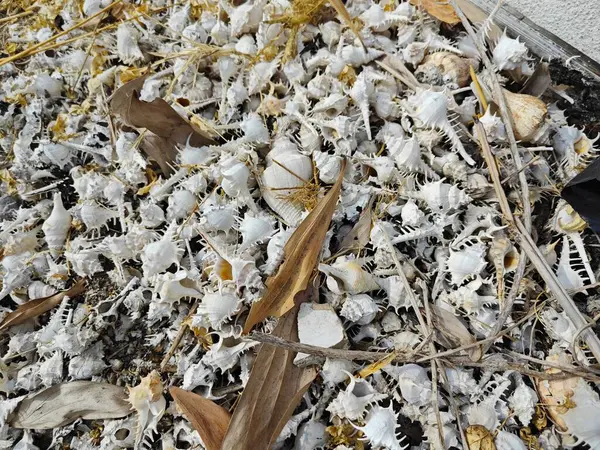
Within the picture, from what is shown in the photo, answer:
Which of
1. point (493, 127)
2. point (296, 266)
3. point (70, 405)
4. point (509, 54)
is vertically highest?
point (509, 54)

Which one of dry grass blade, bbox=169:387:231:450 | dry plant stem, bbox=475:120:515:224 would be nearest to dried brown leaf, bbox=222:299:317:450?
dry grass blade, bbox=169:387:231:450

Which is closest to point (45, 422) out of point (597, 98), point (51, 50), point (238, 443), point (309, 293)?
point (238, 443)

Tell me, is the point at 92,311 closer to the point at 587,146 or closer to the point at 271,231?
the point at 271,231

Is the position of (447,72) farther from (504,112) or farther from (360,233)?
(360,233)

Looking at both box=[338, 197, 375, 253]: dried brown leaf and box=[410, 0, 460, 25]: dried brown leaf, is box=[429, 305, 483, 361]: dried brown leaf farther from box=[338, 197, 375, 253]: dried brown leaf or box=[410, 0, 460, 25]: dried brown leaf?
box=[410, 0, 460, 25]: dried brown leaf

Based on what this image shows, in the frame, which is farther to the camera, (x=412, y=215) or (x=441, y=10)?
(x=441, y=10)

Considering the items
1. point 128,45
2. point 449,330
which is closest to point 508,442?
point 449,330
